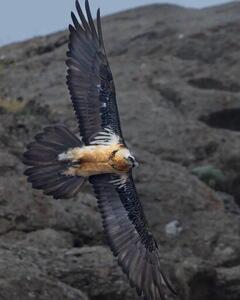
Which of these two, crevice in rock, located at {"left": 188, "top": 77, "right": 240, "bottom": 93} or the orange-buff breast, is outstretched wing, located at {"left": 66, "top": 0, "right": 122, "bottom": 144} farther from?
crevice in rock, located at {"left": 188, "top": 77, "right": 240, "bottom": 93}

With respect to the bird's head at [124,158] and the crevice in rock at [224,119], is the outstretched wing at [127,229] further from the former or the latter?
the crevice in rock at [224,119]

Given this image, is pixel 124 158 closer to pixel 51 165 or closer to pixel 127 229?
pixel 51 165

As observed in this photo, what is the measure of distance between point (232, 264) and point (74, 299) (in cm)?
345

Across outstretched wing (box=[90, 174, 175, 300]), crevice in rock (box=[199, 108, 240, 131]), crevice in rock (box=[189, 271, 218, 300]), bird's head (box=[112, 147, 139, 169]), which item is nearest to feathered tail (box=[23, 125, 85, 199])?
bird's head (box=[112, 147, 139, 169])

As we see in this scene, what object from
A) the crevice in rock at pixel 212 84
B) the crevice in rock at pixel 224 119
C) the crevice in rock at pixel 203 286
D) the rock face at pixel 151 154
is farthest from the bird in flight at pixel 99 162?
the crevice in rock at pixel 212 84

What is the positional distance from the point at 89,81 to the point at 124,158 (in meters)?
1.10

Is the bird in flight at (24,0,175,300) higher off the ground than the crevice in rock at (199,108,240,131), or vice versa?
the bird in flight at (24,0,175,300)

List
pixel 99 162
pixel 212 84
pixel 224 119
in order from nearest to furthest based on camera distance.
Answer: pixel 99 162 < pixel 224 119 < pixel 212 84

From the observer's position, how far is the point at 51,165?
8969mm

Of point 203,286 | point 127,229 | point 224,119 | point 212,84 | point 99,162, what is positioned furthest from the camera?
point 212,84

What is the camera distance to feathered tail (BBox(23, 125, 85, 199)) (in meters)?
8.88

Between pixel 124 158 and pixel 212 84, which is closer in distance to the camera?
pixel 124 158

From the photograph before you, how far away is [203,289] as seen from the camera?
35.4 ft

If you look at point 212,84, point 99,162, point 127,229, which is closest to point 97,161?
point 99,162
